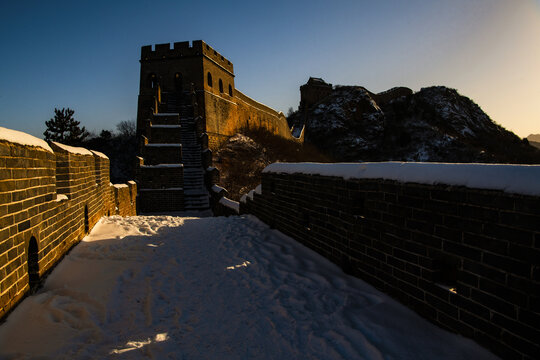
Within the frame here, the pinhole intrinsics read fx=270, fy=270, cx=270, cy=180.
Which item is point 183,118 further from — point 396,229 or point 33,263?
point 396,229

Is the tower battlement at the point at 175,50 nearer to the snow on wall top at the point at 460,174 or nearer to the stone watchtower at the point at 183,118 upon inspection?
the stone watchtower at the point at 183,118

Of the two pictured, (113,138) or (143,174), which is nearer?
(143,174)

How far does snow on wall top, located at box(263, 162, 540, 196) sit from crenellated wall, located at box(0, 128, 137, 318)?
415cm

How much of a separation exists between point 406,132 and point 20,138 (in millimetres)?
51402

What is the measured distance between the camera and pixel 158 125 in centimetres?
1842

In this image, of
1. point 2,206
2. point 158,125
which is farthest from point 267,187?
point 158,125

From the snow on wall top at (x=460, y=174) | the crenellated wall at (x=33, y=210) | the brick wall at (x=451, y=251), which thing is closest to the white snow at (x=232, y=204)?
the crenellated wall at (x=33, y=210)

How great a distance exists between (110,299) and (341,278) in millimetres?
3173

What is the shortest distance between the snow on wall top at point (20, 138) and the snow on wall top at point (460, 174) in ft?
13.7

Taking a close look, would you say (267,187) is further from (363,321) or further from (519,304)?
(519,304)

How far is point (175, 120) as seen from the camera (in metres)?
19.5

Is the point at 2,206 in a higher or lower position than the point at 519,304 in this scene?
higher

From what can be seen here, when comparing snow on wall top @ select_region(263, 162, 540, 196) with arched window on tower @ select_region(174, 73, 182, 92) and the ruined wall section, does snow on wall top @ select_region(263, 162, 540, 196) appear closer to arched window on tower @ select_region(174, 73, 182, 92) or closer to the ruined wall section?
the ruined wall section

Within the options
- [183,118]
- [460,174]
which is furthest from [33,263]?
[183,118]
